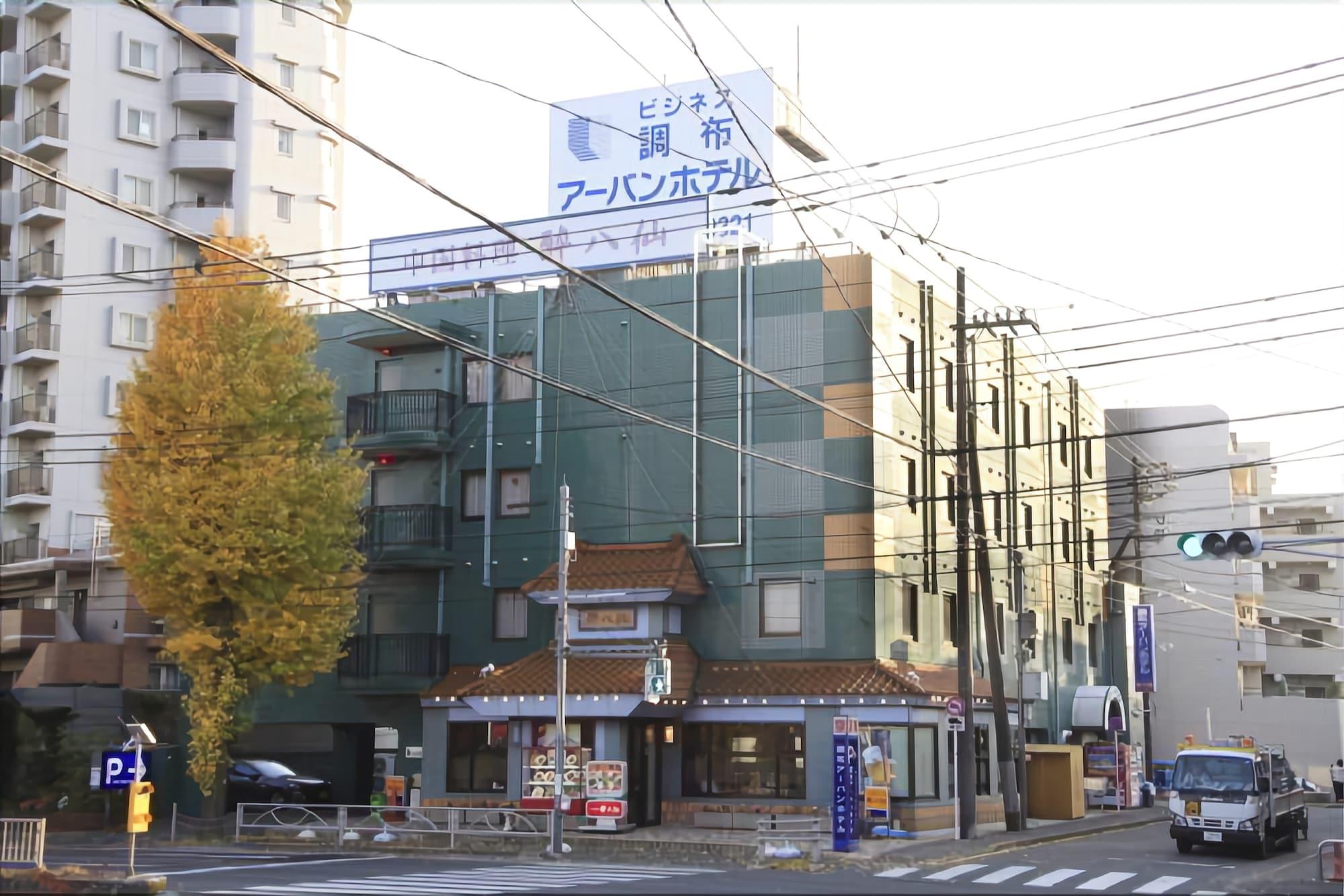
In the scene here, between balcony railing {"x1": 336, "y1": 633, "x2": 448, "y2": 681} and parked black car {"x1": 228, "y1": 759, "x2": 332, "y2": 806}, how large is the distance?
5119 millimetres

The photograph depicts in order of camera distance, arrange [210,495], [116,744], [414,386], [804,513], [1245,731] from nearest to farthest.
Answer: [210,495] < [804,513] < [116,744] < [414,386] < [1245,731]

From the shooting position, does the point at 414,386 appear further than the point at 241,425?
Yes

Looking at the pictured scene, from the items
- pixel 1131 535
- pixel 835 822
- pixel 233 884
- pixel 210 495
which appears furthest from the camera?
pixel 1131 535

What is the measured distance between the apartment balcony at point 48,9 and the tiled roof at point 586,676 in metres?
36.6

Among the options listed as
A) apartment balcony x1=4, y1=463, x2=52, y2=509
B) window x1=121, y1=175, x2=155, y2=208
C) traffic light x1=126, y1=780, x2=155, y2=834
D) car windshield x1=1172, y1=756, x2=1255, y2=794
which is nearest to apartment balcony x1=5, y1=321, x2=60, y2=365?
→ apartment balcony x1=4, y1=463, x2=52, y2=509

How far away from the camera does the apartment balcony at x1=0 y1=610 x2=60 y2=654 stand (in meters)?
44.6

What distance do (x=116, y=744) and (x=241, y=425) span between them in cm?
1156

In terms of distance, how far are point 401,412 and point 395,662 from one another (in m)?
7.40

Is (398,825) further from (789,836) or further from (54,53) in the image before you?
(54,53)

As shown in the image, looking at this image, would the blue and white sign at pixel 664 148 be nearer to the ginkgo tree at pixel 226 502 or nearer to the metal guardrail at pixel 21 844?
the ginkgo tree at pixel 226 502

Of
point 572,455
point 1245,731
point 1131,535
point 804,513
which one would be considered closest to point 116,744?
point 572,455

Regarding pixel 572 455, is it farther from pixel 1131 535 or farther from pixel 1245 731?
pixel 1245 731

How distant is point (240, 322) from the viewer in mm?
35469

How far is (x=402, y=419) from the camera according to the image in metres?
41.7
